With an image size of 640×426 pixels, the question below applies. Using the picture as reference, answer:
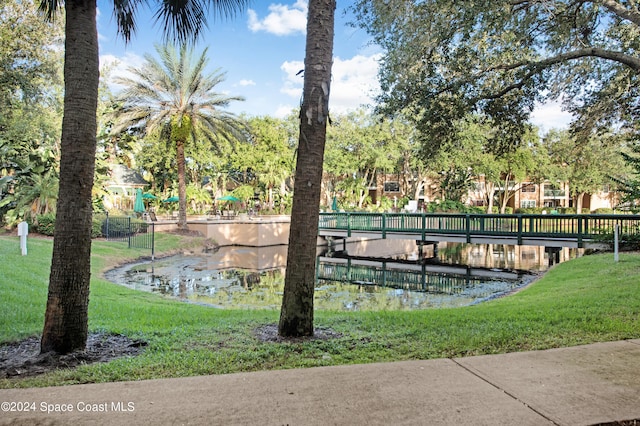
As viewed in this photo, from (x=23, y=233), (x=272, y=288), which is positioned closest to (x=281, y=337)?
(x=272, y=288)

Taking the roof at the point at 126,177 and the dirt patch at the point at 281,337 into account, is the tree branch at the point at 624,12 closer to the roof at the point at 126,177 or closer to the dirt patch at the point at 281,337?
the dirt patch at the point at 281,337

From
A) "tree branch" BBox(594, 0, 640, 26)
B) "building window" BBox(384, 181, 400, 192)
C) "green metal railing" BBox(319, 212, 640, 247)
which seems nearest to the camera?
"tree branch" BBox(594, 0, 640, 26)

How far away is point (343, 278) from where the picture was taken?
17.4 meters

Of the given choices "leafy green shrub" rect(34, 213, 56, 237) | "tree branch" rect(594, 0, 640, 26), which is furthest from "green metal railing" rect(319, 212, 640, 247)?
"leafy green shrub" rect(34, 213, 56, 237)

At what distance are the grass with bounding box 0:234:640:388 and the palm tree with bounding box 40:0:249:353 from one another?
0.70m

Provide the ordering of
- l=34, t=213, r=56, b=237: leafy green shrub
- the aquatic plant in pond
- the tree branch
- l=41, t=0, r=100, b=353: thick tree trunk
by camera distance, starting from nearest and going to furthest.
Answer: l=41, t=0, r=100, b=353: thick tree trunk → the tree branch → the aquatic plant in pond → l=34, t=213, r=56, b=237: leafy green shrub

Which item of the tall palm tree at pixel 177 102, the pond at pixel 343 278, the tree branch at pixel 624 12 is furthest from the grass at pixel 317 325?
the tall palm tree at pixel 177 102

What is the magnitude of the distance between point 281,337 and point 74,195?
2.79 m

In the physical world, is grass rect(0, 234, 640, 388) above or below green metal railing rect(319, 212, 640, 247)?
below

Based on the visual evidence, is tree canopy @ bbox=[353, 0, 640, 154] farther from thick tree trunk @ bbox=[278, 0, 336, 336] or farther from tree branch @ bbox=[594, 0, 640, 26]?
thick tree trunk @ bbox=[278, 0, 336, 336]

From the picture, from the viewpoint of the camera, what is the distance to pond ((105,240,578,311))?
39.9 ft

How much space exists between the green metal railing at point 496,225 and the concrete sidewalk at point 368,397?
14.5m

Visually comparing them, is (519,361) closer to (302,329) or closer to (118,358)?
(302,329)

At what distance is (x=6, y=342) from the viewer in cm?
510
